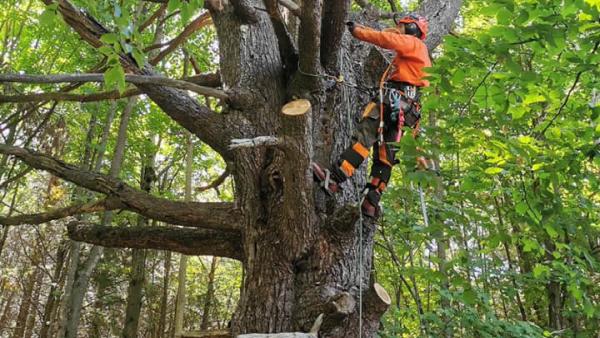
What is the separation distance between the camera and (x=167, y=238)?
3.26 meters

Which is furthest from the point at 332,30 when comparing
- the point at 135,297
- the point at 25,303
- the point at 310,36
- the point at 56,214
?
the point at 25,303

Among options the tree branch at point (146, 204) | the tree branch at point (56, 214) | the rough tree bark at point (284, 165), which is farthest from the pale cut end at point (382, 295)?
the tree branch at point (56, 214)

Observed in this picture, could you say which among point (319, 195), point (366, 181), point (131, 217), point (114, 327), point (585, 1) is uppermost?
point (131, 217)

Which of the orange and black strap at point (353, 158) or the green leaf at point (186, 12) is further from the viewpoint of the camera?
the orange and black strap at point (353, 158)

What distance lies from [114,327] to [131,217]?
11.2 ft

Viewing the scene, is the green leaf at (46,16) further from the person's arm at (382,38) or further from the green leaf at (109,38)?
the person's arm at (382,38)

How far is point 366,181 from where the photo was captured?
3.35 meters

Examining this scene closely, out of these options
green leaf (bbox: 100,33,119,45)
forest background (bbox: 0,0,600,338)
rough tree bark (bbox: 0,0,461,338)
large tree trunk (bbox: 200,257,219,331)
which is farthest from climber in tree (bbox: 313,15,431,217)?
large tree trunk (bbox: 200,257,219,331)

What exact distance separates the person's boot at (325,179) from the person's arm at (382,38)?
3.13 ft

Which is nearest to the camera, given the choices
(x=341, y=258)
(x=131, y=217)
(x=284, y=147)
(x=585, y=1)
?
(x=585, y=1)

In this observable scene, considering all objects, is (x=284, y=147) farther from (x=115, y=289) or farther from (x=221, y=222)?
(x=115, y=289)

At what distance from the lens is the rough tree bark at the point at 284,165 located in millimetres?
2504

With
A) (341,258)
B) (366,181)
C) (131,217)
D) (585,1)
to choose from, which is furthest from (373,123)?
(131,217)

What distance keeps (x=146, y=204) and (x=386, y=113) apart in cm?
181
